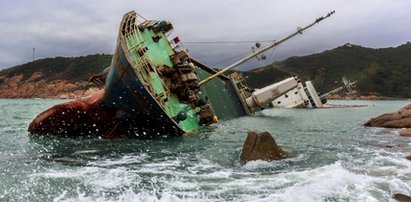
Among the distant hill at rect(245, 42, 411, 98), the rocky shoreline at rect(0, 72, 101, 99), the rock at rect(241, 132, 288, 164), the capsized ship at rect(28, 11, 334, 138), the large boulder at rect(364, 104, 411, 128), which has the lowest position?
the distant hill at rect(245, 42, 411, 98)

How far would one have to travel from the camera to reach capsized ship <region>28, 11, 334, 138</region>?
53.6 feet

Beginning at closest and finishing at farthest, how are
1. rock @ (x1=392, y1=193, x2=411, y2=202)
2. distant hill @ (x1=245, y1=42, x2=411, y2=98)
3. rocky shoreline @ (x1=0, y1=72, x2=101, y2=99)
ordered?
rock @ (x1=392, y1=193, x2=411, y2=202) → rocky shoreline @ (x1=0, y1=72, x2=101, y2=99) → distant hill @ (x1=245, y1=42, x2=411, y2=98)

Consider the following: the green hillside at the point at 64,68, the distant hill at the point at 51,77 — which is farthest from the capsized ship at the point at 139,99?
the green hillside at the point at 64,68

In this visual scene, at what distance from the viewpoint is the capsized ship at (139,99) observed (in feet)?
53.6

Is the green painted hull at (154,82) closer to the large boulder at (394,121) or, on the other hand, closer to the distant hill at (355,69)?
the large boulder at (394,121)

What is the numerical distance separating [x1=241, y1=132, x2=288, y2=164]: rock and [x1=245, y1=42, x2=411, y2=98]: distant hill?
120m

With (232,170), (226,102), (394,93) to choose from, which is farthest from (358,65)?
(232,170)

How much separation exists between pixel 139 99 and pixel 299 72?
145 m

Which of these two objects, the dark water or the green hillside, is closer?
the dark water

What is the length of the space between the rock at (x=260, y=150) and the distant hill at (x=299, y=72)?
96964 mm

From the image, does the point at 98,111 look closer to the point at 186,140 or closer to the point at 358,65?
the point at 186,140

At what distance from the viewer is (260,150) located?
467 inches

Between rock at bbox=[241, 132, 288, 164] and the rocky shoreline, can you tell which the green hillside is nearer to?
the rocky shoreline

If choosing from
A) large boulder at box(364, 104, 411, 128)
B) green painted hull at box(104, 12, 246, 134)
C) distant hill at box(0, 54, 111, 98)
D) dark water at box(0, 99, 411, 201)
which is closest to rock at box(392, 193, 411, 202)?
dark water at box(0, 99, 411, 201)
